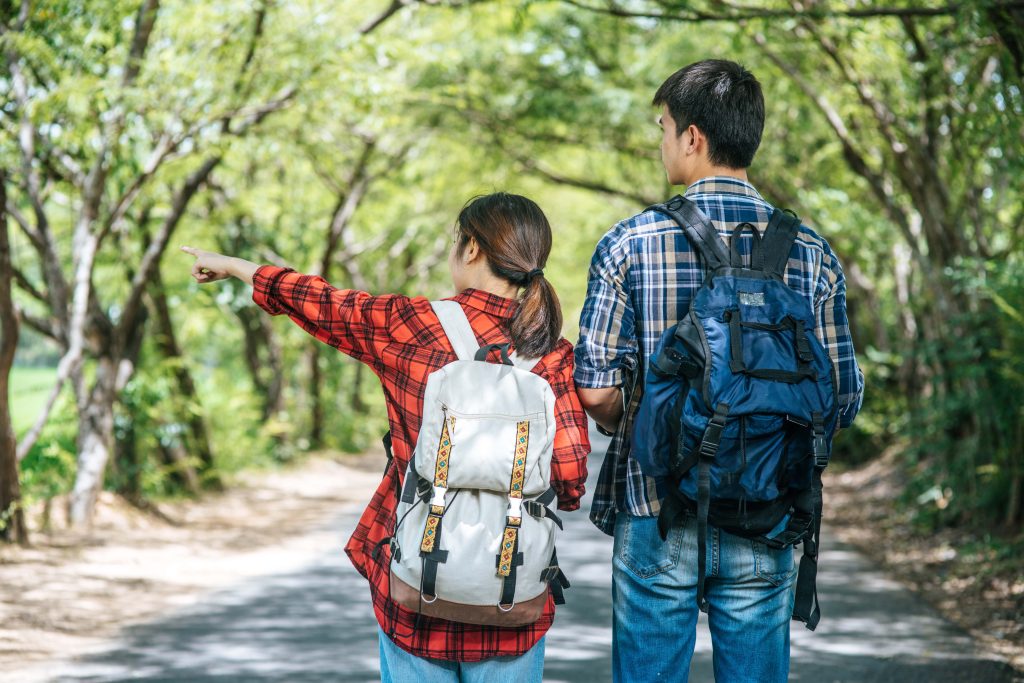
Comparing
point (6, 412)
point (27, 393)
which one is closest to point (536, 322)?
point (6, 412)

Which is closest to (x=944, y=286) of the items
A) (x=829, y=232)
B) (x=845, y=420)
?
(x=829, y=232)

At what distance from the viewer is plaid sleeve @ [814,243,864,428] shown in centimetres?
261

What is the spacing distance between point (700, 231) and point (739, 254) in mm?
109

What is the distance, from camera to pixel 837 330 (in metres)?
2.63

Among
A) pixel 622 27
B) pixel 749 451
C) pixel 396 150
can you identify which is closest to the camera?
pixel 749 451

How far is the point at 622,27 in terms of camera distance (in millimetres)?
12617

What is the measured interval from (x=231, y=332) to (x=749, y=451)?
A: 52.9ft

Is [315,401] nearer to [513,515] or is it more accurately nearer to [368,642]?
[368,642]

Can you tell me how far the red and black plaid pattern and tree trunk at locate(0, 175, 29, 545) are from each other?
18.0ft

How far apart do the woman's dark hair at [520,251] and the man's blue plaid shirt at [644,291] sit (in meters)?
0.10

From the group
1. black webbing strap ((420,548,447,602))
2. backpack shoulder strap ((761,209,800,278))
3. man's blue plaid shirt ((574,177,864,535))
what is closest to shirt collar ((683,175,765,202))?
man's blue plaid shirt ((574,177,864,535))

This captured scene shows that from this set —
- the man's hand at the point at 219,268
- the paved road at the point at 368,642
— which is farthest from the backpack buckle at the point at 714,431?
the paved road at the point at 368,642

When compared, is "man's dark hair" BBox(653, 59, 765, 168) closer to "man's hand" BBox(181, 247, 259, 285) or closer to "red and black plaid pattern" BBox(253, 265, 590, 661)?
A: "red and black plaid pattern" BBox(253, 265, 590, 661)

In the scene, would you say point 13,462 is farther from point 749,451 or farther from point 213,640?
point 749,451
